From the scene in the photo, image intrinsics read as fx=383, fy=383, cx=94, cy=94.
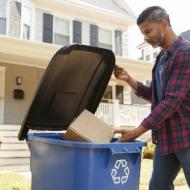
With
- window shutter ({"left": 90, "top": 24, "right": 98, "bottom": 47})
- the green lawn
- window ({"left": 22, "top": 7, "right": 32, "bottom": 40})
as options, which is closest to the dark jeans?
the green lawn

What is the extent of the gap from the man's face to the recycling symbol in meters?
0.96

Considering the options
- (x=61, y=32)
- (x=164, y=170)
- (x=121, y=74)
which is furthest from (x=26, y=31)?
(x=164, y=170)

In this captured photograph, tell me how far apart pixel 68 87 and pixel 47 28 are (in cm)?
1201

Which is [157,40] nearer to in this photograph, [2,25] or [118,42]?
[2,25]

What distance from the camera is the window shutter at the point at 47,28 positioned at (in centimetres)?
1510

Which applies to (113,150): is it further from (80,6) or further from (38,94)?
(80,6)

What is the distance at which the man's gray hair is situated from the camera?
292 cm

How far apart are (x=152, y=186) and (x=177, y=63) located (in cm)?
105

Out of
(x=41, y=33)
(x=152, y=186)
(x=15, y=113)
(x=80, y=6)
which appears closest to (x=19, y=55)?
(x=15, y=113)

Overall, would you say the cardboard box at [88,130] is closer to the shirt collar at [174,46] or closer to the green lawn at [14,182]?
the shirt collar at [174,46]

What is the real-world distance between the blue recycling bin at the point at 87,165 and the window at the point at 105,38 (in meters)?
14.2

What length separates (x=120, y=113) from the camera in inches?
551

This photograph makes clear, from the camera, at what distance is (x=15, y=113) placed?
13.1m

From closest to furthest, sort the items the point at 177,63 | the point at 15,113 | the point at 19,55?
the point at 177,63
the point at 19,55
the point at 15,113
